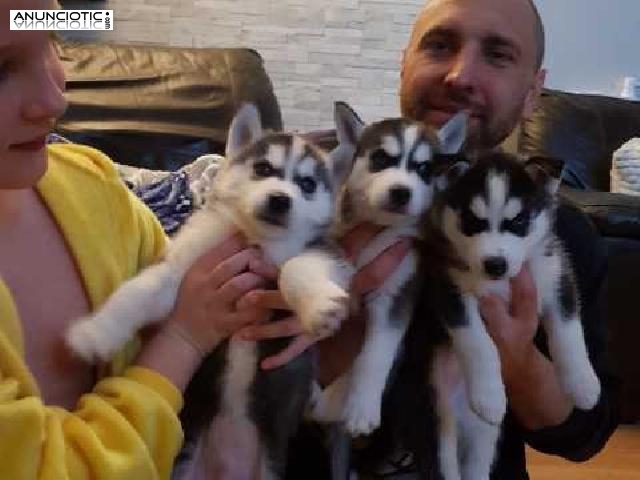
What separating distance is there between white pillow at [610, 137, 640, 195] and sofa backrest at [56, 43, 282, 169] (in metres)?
1.52

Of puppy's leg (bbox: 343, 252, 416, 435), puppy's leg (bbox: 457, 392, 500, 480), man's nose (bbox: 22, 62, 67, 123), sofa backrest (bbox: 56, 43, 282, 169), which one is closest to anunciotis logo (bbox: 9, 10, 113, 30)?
man's nose (bbox: 22, 62, 67, 123)

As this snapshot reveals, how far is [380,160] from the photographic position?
4.40 feet

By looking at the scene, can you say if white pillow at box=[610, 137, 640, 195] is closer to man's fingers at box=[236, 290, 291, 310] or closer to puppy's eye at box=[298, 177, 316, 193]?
puppy's eye at box=[298, 177, 316, 193]

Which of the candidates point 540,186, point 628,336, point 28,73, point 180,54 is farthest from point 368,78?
point 28,73

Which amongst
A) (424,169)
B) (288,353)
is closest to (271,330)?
(288,353)

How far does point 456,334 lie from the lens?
4.05 ft

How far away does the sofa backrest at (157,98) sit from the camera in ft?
7.98

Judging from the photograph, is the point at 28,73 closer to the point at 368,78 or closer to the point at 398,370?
the point at 398,370

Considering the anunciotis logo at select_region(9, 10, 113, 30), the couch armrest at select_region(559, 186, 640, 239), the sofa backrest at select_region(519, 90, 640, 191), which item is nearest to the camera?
the anunciotis logo at select_region(9, 10, 113, 30)

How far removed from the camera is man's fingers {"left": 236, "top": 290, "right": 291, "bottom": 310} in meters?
1.14

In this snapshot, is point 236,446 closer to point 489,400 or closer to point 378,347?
point 378,347

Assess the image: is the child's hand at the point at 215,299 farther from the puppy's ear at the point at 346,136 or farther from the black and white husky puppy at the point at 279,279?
the puppy's ear at the point at 346,136

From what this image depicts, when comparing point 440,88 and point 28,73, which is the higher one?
point 28,73

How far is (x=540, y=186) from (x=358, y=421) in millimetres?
440
